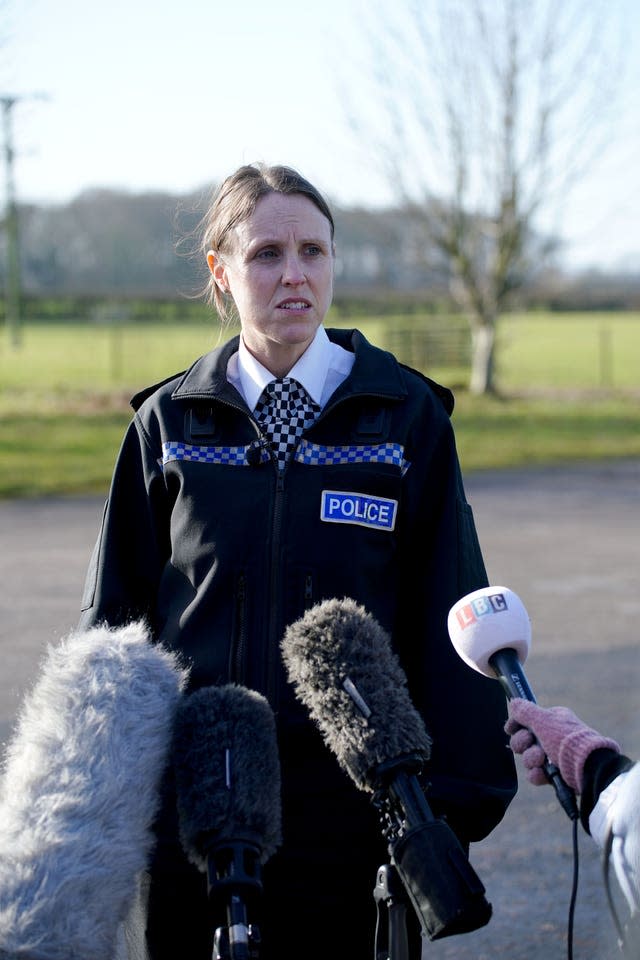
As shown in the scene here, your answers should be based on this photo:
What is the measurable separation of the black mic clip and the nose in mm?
1107

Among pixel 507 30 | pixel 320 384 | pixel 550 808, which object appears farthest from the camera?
pixel 507 30

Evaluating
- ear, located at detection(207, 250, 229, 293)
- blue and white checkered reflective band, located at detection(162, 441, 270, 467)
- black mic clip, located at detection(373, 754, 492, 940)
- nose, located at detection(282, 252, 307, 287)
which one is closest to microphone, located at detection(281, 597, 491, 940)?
black mic clip, located at detection(373, 754, 492, 940)

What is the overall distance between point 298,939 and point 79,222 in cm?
9014

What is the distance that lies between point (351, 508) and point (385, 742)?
24.9 inches

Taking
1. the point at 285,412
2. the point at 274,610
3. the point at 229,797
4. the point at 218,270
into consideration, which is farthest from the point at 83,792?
the point at 218,270

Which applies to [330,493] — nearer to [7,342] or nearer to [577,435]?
[577,435]

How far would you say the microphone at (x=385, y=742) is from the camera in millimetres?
1757

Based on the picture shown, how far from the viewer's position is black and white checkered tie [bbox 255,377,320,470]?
2508 mm

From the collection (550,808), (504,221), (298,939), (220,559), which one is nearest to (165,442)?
(220,559)

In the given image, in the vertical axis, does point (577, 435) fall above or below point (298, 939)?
below

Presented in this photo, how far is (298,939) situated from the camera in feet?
7.90

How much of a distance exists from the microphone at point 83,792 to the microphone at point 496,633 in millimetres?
526

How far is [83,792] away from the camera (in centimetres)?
189

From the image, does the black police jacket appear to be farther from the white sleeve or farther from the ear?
the white sleeve
